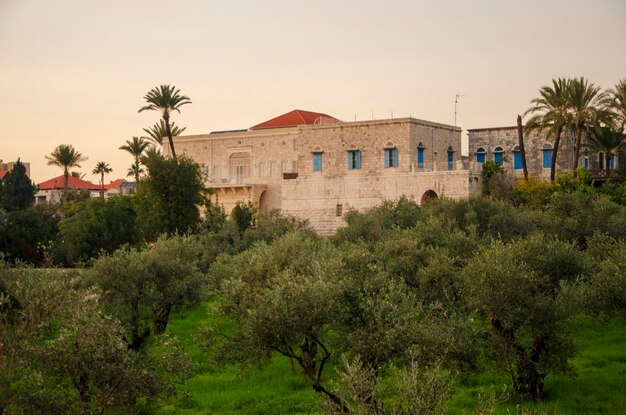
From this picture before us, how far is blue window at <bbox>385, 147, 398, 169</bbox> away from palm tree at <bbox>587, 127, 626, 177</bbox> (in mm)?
10769

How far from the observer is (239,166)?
53.7 m

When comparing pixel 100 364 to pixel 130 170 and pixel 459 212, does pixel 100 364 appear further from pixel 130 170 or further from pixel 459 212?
pixel 130 170

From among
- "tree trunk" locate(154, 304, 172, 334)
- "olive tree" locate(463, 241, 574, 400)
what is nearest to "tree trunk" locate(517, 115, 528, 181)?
"tree trunk" locate(154, 304, 172, 334)

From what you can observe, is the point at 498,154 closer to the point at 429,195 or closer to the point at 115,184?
the point at 429,195

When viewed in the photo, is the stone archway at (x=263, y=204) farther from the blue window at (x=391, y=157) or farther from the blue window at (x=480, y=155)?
the blue window at (x=480, y=155)

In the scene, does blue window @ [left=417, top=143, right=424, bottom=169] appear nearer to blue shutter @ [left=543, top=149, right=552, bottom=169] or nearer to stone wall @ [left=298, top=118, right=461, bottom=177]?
stone wall @ [left=298, top=118, right=461, bottom=177]

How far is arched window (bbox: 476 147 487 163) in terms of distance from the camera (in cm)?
4956

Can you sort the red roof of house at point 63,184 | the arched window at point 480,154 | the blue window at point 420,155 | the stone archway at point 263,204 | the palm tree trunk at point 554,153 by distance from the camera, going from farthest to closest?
the red roof of house at point 63,184
the stone archway at point 263,204
the arched window at point 480,154
the blue window at point 420,155
the palm tree trunk at point 554,153

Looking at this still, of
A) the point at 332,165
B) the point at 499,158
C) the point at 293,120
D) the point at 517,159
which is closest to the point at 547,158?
the point at 517,159

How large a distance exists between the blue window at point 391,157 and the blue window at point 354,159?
1.86m

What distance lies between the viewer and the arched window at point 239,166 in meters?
53.3

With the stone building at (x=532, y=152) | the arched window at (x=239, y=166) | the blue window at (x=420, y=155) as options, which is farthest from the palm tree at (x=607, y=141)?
the arched window at (x=239, y=166)

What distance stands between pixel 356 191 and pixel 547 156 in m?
11.4

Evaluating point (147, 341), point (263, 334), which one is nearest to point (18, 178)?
point (147, 341)
